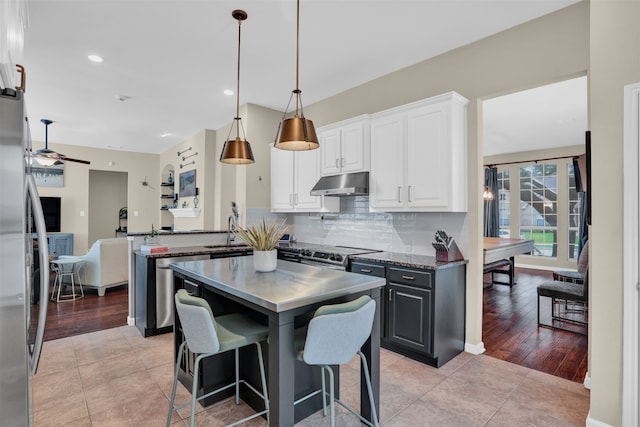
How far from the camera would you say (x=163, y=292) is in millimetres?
3668

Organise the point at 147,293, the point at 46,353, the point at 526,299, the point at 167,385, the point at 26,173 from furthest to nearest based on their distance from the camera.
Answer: the point at 526,299 < the point at 147,293 < the point at 46,353 < the point at 167,385 < the point at 26,173

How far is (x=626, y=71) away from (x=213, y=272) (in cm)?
276

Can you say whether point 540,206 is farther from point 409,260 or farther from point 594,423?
point 594,423

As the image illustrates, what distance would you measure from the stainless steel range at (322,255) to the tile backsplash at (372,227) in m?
0.21

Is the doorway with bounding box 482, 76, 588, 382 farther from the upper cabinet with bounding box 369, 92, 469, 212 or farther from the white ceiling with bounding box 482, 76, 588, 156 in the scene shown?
the upper cabinet with bounding box 369, 92, 469, 212

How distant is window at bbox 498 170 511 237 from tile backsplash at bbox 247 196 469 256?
19.1ft

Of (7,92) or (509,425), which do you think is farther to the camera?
(509,425)

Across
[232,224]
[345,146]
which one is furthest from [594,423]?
[232,224]

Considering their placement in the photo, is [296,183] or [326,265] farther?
[296,183]

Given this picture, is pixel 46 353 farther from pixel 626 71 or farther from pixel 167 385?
pixel 626 71

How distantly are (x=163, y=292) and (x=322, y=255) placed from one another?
178 centimetres

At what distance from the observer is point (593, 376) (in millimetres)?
2012

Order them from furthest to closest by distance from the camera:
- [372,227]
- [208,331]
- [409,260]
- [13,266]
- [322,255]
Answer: [372,227] < [322,255] < [409,260] < [208,331] < [13,266]

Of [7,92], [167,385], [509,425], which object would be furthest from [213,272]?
[509,425]
